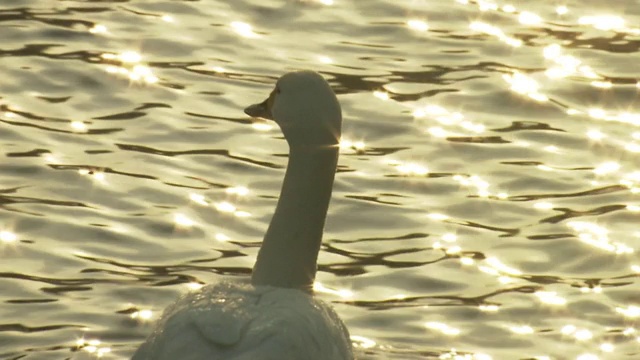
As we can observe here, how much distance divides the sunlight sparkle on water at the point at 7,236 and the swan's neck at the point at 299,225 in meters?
2.11

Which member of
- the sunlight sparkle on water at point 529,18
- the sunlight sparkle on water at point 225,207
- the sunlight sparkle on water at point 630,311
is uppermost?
the sunlight sparkle on water at point 529,18

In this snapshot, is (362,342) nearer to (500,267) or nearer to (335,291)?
(335,291)

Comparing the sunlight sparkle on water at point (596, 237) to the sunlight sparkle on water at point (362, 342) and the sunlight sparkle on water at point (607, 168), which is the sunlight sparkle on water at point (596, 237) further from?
the sunlight sparkle on water at point (362, 342)

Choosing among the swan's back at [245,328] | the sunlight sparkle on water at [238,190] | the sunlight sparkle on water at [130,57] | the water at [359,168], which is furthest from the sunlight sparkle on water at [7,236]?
the sunlight sparkle on water at [130,57]

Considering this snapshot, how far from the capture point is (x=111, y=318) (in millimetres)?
8898

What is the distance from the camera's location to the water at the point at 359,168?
30.0 ft

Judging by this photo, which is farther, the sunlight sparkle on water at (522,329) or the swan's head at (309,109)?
Result: the sunlight sparkle on water at (522,329)

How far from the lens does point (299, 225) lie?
807 cm

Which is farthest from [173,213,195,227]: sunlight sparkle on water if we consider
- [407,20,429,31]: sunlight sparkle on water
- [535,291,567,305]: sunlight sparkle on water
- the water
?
[407,20,429,31]: sunlight sparkle on water

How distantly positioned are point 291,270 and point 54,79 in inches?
169

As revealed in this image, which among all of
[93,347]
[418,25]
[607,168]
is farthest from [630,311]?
[418,25]

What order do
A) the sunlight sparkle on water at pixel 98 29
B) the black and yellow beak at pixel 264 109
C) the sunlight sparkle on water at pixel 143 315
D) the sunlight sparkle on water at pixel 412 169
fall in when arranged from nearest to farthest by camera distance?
the black and yellow beak at pixel 264 109
the sunlight sparkle on water at pixel 143 315
the sunlight sparkle on water at pixel 412 169
the sunlight sparkle on water at pixel 98 29

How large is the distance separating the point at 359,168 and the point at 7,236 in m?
2.26

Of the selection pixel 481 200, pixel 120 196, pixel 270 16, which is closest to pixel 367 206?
pixel 481 200
